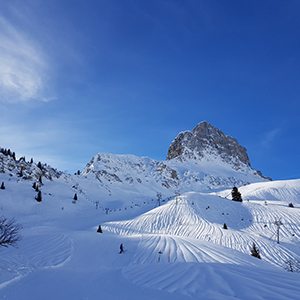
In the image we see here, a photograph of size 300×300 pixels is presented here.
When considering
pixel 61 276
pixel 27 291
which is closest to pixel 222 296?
pixel 27 291

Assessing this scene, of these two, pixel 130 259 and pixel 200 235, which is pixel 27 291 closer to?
pixel 130 259

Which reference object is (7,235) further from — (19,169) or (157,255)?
(19,169)

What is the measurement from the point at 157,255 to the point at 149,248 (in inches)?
95.4

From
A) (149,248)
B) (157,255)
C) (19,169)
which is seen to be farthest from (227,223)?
(19,169)

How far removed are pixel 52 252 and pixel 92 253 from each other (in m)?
3.09

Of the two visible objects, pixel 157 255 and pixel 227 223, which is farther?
pixel 227 223

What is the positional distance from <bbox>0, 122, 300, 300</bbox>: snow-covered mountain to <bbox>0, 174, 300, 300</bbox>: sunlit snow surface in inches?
1.9

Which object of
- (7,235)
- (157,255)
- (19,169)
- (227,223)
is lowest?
(157,255)

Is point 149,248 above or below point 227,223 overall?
below

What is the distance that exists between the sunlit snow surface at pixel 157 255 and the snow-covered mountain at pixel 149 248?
49 millimetres

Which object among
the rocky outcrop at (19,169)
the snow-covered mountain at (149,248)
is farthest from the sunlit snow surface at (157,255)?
the rocky outcrop at (19,169)

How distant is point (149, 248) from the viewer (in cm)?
1691

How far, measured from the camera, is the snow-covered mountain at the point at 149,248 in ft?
19.7

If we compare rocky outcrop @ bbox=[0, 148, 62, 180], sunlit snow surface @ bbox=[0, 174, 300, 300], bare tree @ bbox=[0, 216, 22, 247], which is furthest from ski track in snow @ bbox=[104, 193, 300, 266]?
rocky outcrop @ bbox=[0, 148, 62, 180]
